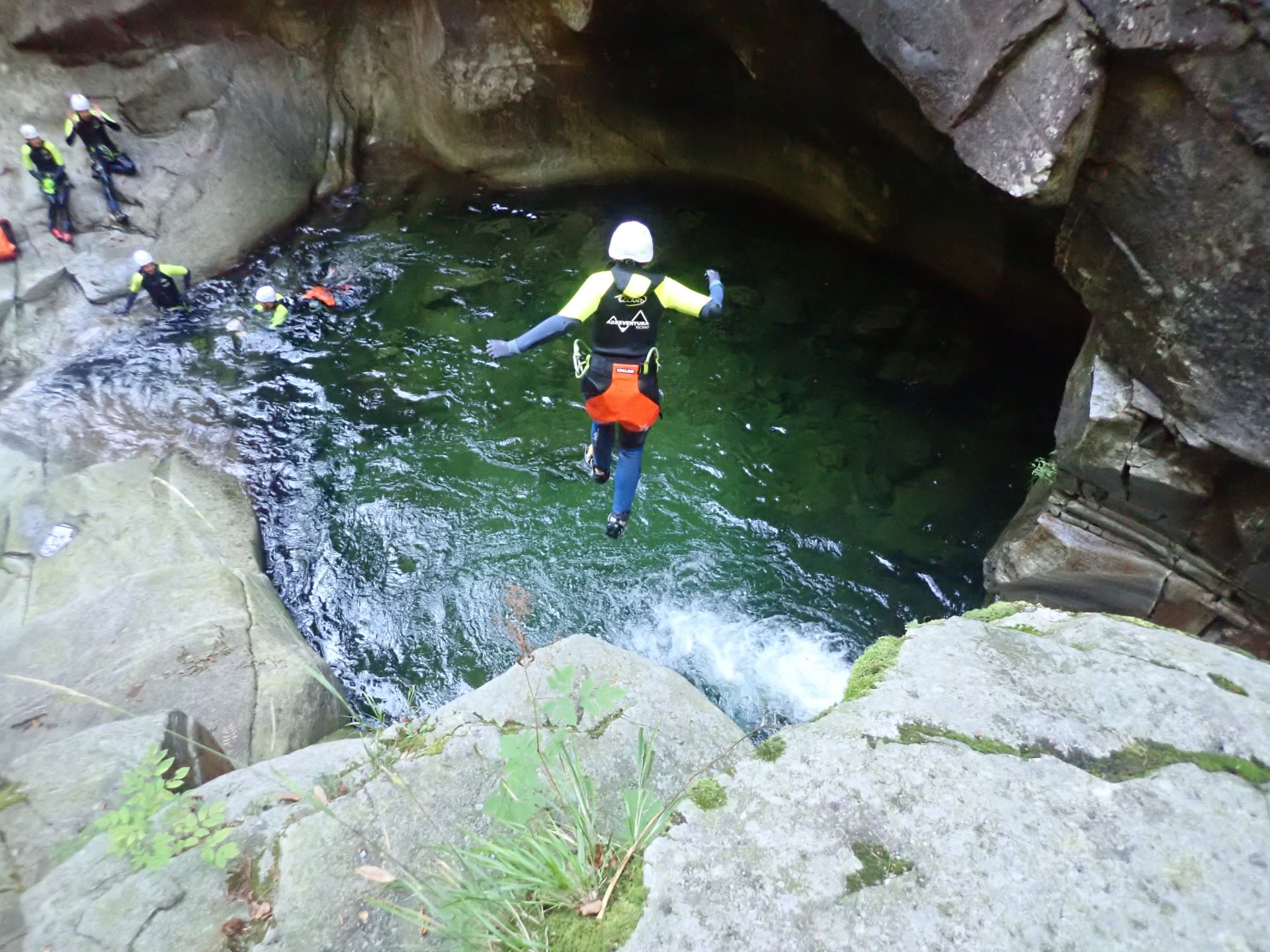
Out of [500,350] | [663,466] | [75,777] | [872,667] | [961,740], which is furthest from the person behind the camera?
[663,466]

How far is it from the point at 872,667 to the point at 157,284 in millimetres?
8202

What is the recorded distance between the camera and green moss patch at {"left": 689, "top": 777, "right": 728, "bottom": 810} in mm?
1735

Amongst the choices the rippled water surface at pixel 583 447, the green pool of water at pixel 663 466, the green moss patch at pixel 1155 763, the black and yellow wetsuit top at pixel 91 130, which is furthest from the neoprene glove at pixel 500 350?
the black and yellow wetsuit top at pixel 91 130

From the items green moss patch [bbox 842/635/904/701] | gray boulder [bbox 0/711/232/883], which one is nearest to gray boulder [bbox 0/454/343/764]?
gray boulder [bbox 0/711/232/883]

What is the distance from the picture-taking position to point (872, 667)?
2201mm

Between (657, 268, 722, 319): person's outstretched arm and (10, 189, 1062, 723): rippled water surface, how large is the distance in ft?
7.35

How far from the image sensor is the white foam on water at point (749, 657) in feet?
15.7

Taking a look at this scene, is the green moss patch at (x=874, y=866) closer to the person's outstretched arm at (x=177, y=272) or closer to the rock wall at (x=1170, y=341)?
the rock wall at (x=1170, y=341)

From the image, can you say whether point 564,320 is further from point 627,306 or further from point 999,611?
point 999,611

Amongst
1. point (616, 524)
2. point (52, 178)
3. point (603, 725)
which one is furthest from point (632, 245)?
point (52, 178)

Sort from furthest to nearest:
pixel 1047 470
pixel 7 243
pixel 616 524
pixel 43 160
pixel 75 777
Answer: pixel 43 160, pixel 7 243, pixel 616 524, pixel 1047 470, pixel 75 777

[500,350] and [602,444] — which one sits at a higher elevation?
[500,350]

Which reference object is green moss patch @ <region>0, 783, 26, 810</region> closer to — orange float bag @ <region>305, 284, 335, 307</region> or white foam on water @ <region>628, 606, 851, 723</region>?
white foam on water @ <region>628, 606, 851, 723</region>

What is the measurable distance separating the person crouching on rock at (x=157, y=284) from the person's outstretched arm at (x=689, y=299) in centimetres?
629
